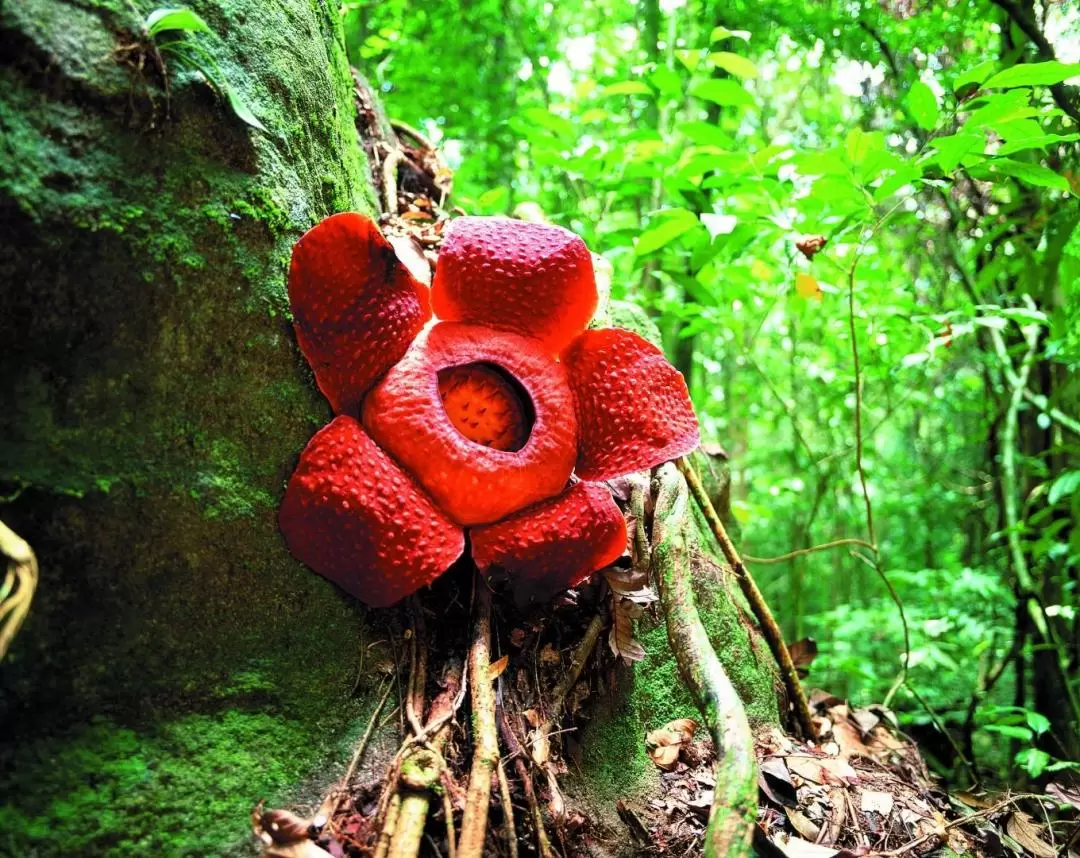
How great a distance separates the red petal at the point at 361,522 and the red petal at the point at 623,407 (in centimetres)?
44

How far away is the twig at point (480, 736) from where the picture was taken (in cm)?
116

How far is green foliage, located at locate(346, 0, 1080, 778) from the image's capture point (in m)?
2.41

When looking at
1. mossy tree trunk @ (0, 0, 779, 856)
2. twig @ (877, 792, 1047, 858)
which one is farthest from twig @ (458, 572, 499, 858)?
twig @ (877, 792, 1047, 858)

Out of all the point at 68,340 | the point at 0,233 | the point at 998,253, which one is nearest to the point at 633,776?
the point at 68,340

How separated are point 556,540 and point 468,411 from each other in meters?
0.33

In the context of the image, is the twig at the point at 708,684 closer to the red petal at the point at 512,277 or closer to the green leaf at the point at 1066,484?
the red petal at the point at 512,277

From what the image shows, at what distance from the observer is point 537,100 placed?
540 cm

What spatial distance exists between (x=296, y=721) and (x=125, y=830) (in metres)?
0.31

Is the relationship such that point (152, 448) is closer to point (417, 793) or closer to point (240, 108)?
point (240, 108)

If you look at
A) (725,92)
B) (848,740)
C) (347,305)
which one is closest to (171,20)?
(347,305)

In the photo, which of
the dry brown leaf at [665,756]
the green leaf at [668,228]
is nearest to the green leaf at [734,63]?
the green leaf at [668,228]

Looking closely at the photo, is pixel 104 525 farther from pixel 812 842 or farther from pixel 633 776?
pixel 812 842

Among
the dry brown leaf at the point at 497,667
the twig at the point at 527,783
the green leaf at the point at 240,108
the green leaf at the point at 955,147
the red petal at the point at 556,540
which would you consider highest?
the green leaf at the point at 955,147

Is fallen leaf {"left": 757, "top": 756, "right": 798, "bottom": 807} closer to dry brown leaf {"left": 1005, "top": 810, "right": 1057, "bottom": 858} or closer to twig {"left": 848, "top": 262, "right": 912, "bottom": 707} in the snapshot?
dry brown leaf {"left": 1005, "top": 810, "right": 1057, "bottom": 858}
